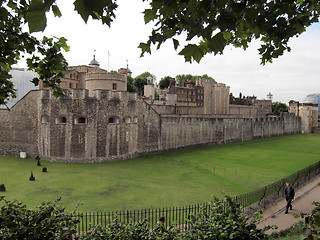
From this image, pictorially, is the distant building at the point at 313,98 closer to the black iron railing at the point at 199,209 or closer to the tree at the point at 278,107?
the tree at the point at 278,107

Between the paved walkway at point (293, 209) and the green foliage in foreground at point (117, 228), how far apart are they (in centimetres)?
565

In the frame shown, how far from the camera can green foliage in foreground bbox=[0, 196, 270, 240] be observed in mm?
4770

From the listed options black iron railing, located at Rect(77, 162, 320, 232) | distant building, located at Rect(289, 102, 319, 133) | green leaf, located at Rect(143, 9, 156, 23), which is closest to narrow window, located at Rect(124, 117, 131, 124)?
black iron railing, located at Rect(77, 162, 320, 232)

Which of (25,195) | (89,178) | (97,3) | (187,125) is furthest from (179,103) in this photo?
(97,3)

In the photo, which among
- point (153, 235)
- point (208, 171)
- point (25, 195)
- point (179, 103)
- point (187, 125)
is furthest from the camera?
point (179, 103)

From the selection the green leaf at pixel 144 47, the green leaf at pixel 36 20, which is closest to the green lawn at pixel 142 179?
the green leaf at pixel 144 47

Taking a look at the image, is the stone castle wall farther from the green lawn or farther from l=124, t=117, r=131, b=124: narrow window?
the green lawn

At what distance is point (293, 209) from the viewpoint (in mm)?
11828

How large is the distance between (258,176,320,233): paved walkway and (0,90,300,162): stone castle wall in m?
15.0

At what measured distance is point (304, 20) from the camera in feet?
13.4

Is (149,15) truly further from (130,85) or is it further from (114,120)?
(130,85)

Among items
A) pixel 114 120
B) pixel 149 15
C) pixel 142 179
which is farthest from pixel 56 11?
pixel 114 120

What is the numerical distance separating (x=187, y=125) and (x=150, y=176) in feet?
47.4

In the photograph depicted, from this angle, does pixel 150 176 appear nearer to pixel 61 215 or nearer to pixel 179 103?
pixel 61 215
